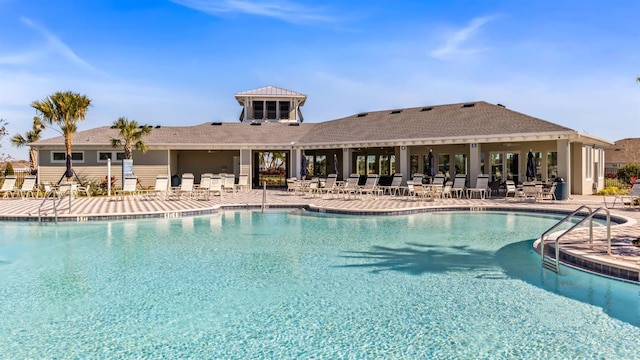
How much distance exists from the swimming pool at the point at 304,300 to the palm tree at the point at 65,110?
13.9 m

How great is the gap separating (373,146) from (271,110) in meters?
12.5

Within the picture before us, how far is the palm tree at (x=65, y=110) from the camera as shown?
21.9 m

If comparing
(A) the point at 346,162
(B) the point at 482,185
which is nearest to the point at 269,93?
(A) the point at 346,162

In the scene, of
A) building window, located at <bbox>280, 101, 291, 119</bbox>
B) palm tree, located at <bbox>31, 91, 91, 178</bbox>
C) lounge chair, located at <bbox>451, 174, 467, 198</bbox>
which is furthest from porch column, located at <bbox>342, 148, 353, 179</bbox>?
palm tree, located at <bbox>31, 91, 91, 178</bbox>

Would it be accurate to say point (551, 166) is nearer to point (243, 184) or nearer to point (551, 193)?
point (551, 193)

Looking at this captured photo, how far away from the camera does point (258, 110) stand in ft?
109

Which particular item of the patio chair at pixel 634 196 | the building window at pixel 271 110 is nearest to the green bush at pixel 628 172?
the patio chair at pixel 634 196

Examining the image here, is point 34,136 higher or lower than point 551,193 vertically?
higher

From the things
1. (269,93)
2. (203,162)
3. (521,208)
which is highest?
(269,93)

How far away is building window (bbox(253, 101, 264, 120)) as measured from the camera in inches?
1305

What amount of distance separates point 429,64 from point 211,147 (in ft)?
43.4

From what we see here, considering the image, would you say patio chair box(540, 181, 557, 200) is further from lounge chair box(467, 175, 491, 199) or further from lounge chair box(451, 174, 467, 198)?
lounge chair box(451, 174, 467, 198)

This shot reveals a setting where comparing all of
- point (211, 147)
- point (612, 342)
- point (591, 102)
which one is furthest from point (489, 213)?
point (211, 147)

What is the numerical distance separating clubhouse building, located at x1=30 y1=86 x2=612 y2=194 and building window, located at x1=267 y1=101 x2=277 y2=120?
32 cm
